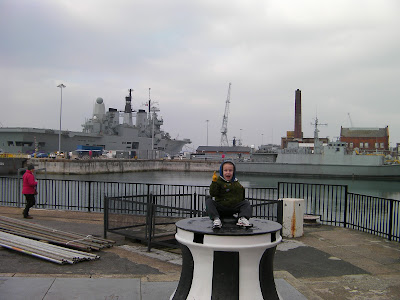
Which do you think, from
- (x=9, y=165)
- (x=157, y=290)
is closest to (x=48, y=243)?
(x=157, y=290)

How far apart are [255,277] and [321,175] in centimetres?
6783

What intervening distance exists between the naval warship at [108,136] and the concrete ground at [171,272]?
268 feet

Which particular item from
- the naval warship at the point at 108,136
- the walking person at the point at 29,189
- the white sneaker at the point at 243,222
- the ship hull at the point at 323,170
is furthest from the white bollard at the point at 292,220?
the naval warship at the point at 108,136

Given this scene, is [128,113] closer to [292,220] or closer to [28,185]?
[28,185]

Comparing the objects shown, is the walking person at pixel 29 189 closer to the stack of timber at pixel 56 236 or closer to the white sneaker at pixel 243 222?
the stack of timber at pixel 56 236

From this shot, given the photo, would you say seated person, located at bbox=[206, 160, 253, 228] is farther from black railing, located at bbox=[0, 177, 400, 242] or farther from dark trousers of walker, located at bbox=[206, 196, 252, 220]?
black railing, located at bbox=[0, 177, 400, 242]

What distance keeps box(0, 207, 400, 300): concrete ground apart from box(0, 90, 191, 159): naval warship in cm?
8154

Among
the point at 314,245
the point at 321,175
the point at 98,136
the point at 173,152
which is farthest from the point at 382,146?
the point at 314,245

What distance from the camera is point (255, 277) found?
3.53m

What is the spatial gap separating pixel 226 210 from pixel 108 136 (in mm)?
101351

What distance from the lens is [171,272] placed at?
248 inches

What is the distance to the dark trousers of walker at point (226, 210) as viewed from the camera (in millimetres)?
3873

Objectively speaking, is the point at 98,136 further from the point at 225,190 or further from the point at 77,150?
the point at 225,190

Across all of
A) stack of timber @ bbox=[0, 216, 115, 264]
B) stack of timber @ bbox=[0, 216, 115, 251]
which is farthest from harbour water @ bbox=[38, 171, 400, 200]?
stack of timber @ bbox=[0, 216, 115, 264]
